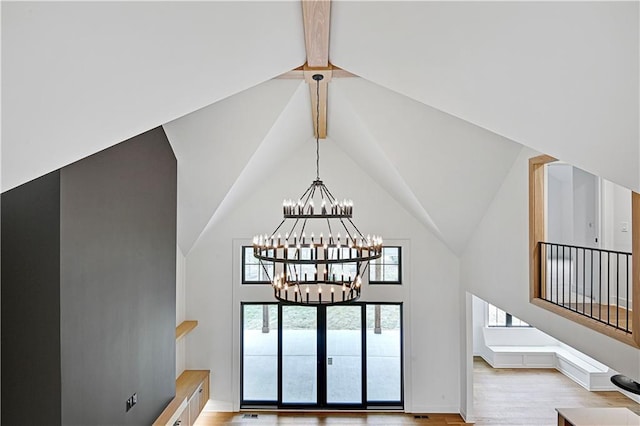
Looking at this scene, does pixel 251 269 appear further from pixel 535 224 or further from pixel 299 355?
pixel 535 224

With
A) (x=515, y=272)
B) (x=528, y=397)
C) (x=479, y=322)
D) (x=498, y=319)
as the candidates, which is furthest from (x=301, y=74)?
(x=498, y=319)

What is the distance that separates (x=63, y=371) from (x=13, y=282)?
0.70 meters

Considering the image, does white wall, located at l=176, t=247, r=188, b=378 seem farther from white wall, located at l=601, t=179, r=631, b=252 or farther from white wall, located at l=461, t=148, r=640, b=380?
white wall, located at l=601, t=179, r=631, b=252

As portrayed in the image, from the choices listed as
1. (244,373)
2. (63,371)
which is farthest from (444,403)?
(63,371)

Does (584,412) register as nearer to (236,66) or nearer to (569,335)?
(569,335)

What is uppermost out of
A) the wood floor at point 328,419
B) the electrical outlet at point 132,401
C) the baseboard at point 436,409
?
the electrical outlet at point 132,401

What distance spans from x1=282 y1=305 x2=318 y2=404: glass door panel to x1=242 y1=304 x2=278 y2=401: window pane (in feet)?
0.63

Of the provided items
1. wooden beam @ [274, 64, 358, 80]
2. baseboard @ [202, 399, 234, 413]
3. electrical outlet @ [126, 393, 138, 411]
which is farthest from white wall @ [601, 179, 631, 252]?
baseboard @ [202, 399, 234, 413]

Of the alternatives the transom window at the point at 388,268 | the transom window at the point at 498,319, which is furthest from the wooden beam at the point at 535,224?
the transom window at the point at 498,319

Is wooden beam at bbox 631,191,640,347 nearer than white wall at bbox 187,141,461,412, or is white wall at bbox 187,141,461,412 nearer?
wooden beam at bbox 631,191,640,347

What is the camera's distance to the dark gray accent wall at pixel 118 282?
314 cm

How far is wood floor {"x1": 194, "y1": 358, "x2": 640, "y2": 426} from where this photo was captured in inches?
280

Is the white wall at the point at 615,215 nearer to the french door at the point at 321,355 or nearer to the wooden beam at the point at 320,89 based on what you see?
the french door at the point at 321,355

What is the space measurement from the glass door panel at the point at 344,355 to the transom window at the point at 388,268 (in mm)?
632
